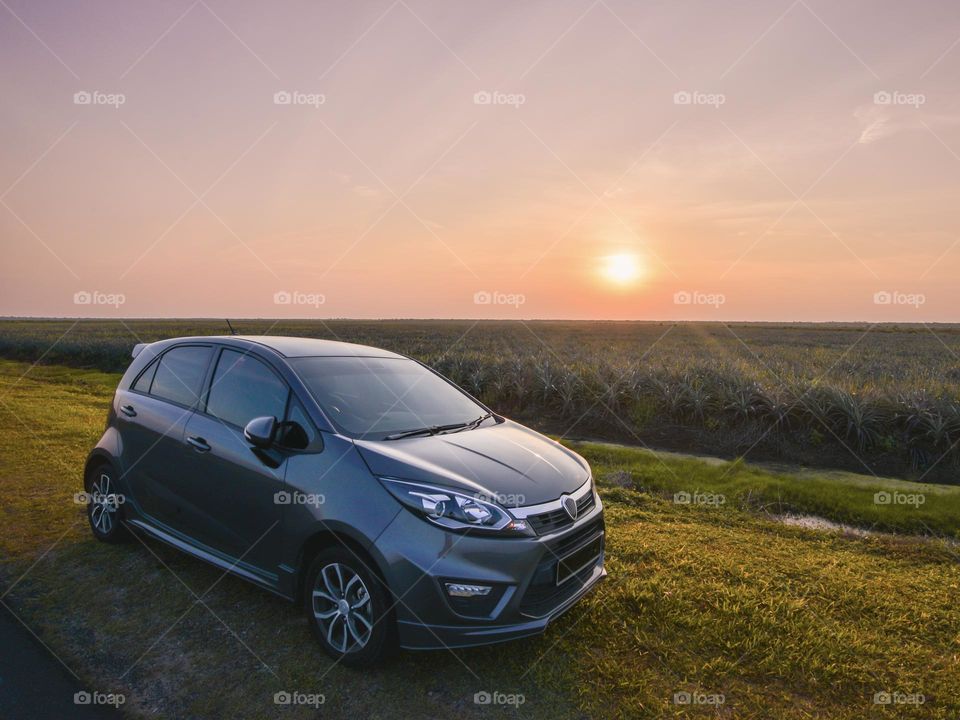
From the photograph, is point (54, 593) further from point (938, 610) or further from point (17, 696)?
point (938, 610)

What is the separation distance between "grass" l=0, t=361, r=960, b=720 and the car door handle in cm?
106

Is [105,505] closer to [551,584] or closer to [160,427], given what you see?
[160,427]

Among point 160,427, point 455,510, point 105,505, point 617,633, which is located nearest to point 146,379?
point 160,427

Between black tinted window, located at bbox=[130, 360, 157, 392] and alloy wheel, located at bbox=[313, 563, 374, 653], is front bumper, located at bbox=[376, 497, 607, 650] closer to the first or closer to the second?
alloy wheel, located at bbox=[313, 563, 374, 653]

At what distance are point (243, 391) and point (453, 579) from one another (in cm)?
215

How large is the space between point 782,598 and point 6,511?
23.1 feet

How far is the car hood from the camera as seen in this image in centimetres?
342

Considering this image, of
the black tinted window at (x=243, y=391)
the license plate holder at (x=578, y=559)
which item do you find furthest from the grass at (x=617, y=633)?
the black tinted window at (x=243, y=391)

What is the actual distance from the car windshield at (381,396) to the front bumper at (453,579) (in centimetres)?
84

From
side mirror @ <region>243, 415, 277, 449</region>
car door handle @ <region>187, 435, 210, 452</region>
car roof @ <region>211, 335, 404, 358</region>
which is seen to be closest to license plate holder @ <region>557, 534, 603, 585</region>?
side mirror @ <region>243, 415, 277, 449</region>

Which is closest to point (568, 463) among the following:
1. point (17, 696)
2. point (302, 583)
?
point (302, 583)

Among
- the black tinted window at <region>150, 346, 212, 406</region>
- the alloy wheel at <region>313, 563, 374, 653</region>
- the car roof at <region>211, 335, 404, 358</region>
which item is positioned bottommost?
the alloy wheel at <region>313, 563, 374, 653</region>

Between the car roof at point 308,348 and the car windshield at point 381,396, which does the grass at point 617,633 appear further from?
the car roof at point 308,348

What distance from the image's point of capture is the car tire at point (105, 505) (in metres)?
5.14
